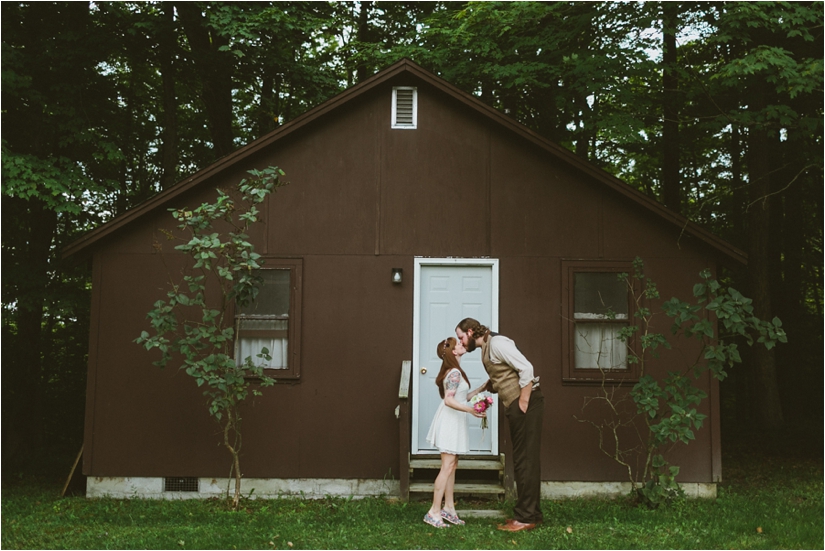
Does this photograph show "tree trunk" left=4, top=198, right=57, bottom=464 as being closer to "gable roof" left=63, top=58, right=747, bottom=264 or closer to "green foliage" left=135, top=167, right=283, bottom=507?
"gable roof" left=63, top=58, right=747, bottom=264

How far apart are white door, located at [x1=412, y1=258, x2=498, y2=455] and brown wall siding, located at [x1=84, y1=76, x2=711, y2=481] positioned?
6.3 inches

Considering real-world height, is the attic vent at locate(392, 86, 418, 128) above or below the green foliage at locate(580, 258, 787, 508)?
above

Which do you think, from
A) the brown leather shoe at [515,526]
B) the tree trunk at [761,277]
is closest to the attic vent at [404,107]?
the brown leather shoe at [515,526]

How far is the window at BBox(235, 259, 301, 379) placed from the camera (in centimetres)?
848

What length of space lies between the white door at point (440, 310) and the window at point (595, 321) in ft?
3.05

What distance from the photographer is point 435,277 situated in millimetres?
8688

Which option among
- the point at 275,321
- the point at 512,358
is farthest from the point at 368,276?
the point at 512,358

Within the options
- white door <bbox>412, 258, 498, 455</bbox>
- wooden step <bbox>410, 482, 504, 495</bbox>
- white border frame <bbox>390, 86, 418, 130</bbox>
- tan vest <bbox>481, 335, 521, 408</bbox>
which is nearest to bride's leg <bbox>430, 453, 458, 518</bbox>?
tan vest <bbox>481, 335, 521, 408</bbox>

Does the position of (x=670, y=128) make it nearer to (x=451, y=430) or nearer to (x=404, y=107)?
(x=404, y=107)

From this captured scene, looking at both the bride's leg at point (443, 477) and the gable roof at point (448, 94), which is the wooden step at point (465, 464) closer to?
the bride's leg at point (443, 477)

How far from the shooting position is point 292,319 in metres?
8.52

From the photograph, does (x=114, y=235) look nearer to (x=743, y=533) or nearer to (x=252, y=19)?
(x=252, y=19)

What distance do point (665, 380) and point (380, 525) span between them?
11.3ft

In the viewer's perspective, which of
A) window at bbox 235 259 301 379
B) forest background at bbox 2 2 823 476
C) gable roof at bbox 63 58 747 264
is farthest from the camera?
forest background at bbox 2 2 823 476
